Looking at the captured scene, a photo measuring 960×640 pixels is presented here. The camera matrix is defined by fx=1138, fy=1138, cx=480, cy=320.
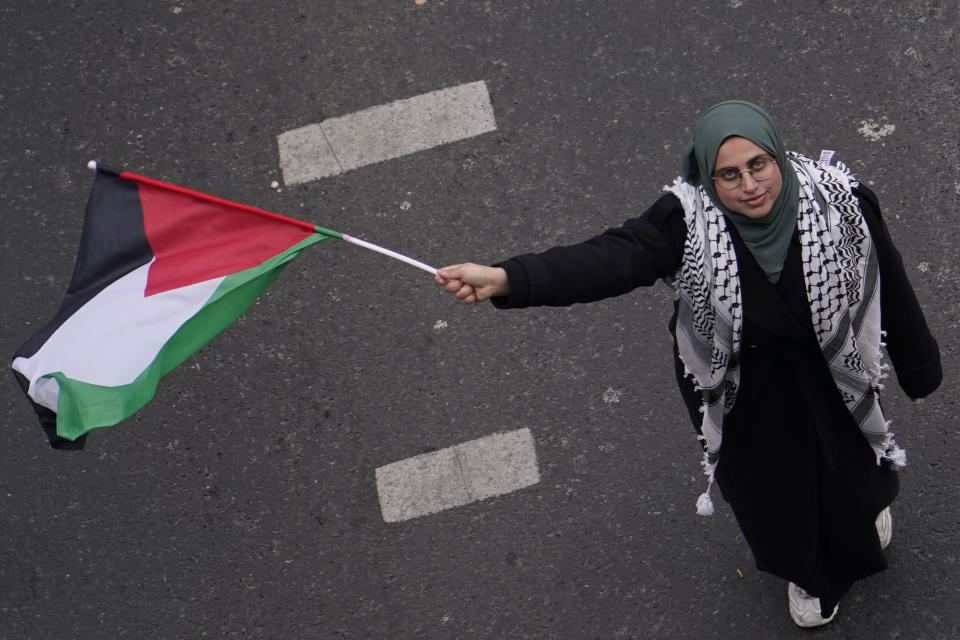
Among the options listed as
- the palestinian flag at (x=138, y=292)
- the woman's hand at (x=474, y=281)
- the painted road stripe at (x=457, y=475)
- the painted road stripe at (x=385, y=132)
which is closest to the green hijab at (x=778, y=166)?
the woman's hand at (x=474, y=281)

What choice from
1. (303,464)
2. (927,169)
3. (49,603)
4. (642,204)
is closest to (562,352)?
(642,204)

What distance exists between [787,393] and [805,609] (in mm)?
1171

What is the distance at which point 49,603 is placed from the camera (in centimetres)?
469

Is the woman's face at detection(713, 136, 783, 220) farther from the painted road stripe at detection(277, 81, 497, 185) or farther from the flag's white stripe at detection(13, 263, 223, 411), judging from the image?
the painted road stripe at detection(277, 81, 497, 185)

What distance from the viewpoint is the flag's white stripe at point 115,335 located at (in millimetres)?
3230

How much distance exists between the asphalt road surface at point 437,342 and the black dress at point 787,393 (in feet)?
1.96

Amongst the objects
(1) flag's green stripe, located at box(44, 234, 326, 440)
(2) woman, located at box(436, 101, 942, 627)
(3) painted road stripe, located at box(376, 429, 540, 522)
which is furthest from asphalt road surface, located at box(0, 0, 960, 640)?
(1) flag's green stripe, located at box(44, 234, 326, 440)

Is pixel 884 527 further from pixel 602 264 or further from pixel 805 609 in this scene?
pixel 602 264

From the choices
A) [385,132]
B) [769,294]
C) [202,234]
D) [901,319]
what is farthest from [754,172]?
[385,132]

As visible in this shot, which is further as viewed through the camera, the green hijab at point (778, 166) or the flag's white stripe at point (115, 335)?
the flag's white stripe at point (115, 335)

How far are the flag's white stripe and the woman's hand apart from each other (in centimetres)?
76

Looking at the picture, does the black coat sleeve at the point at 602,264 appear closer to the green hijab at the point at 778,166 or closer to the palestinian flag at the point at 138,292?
the green hijab at the point at 778,166

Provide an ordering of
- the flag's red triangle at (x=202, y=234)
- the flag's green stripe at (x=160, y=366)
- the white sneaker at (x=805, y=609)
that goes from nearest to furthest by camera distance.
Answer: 1. the flag's green stripe at (x=160, y=366)
2. the flag's red triangle at (x=202, y=234)
3. the white sneaker at (x=805, y=609)

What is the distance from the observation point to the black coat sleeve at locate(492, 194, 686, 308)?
3.00 metres
